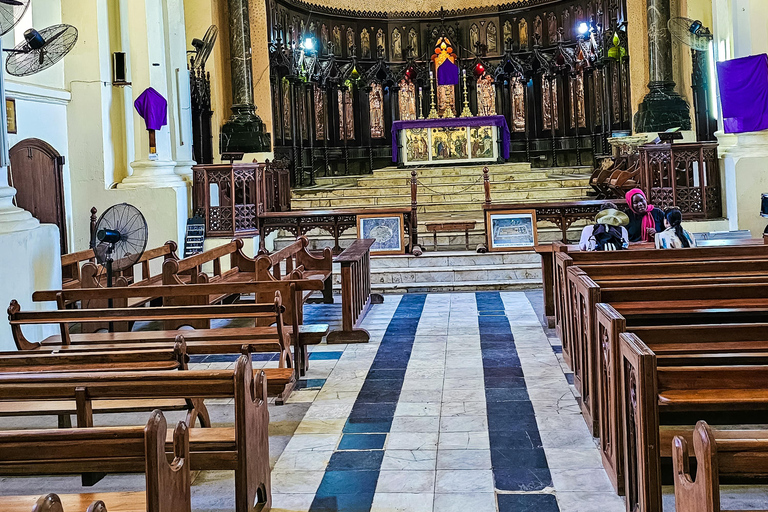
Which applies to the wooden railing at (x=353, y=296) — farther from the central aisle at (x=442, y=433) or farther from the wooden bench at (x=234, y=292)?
the wooden bench at (x=234, y=292)

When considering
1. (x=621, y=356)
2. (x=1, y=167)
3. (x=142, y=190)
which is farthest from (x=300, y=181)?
(x=621, y=356)

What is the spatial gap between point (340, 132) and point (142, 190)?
27.7ft

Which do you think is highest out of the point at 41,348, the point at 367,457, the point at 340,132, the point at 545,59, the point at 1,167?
the point at 545,59

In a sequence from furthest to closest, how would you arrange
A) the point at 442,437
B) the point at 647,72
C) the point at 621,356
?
1. the point at 647,72
2. the point at 442,437
3. the point at 621,356

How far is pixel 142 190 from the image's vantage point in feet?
40.8

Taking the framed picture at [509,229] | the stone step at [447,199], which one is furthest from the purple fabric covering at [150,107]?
the framed picture at [509,229]

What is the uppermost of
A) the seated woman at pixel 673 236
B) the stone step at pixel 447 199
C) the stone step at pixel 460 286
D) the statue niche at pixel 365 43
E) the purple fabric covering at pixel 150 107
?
the statue niche at pixel 365 43

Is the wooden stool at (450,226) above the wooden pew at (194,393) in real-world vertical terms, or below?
above

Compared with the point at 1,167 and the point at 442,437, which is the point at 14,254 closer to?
the point at 1,167

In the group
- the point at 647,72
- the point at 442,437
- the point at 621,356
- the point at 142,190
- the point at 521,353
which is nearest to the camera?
the point at 621,356

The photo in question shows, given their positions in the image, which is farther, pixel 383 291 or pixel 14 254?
pixel 383 291

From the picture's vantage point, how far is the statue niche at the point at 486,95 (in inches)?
815

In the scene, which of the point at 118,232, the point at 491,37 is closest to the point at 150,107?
the point at 118,232

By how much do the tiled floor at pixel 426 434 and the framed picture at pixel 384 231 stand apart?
4.40 meters
